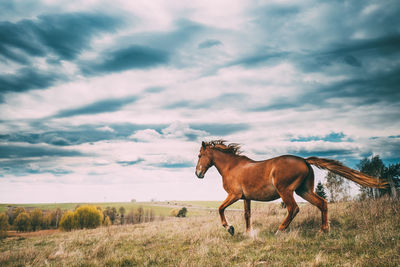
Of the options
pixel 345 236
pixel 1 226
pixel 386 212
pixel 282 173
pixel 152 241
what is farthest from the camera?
pixel 1 226

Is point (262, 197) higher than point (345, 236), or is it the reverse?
point (262, 197)

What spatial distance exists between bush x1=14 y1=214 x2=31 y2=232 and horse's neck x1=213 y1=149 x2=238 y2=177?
432ft

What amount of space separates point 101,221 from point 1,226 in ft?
116

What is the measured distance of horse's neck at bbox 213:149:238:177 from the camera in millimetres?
8094

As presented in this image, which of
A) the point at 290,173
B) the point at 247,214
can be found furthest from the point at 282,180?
the point at 247,214

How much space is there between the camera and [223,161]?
838cm

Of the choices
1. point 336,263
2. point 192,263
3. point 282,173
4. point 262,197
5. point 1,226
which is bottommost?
point 1,226

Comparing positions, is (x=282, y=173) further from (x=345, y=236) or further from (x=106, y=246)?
(x=106, y=246)

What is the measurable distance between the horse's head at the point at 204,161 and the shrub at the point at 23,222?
131050mm

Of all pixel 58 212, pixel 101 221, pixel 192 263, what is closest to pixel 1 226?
pixel 58 212

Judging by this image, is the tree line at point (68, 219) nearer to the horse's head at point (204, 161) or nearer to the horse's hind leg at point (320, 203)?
the horse's head at point (204, 161)

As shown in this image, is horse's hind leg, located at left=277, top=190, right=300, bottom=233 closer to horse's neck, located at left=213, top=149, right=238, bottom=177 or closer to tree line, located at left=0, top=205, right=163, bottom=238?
horse's neck, located at left=213, top=149, right=238, bottom=177

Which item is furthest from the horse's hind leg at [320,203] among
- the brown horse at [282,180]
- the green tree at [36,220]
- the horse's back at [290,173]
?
the green tree at [36,220]

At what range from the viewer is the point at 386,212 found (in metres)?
7.41
